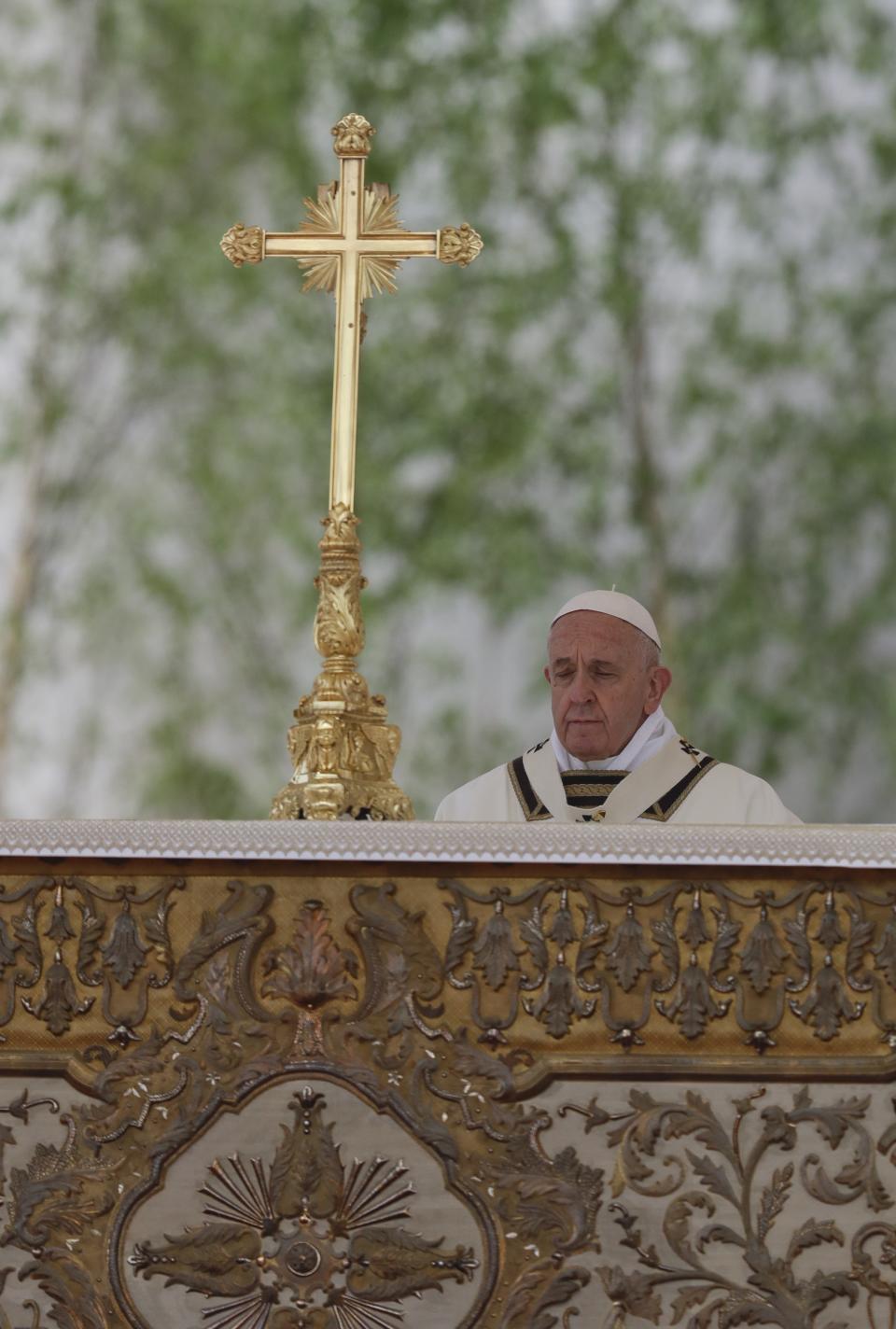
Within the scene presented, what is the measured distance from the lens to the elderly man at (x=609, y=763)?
4324 mm

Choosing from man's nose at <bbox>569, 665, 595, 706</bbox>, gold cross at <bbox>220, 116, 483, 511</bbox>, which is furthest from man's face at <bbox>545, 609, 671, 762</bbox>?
gold cross at <bbox>220, 116, 483, 511</bbox>

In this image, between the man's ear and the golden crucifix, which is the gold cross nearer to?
the golden crucifix

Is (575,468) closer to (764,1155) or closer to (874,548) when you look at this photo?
(874,548)

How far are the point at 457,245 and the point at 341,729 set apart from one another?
111 centimetres

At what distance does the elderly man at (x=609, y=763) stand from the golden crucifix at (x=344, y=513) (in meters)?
0.57

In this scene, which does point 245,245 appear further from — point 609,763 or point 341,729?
point 609,763

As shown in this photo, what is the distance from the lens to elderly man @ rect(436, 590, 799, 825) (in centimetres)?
432

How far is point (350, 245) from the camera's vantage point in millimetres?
4141

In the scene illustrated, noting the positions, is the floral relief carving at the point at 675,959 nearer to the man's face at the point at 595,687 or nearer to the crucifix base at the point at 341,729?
the crucifix base at the point at 341,729

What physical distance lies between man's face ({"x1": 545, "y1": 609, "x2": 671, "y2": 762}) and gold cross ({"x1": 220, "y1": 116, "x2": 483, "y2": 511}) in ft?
2.15

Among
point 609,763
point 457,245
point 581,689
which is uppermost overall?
point 457,245

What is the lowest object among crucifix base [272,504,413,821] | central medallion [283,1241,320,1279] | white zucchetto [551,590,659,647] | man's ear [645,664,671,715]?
central medallion [283,1241,320,1279]

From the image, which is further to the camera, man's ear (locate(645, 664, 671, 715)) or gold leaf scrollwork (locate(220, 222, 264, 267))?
man's ear (locate(645, 664, 671, 715))

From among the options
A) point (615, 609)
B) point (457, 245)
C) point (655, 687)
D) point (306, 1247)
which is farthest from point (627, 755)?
point (306, 1247)
